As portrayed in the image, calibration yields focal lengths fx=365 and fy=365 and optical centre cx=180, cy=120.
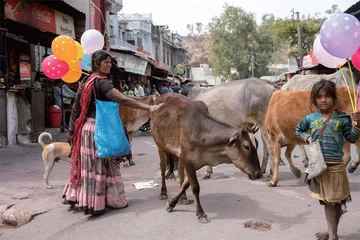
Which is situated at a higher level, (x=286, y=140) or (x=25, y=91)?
(x=25, y=91)

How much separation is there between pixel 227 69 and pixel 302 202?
48157 millimetres

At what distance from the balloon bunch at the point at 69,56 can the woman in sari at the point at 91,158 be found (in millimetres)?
1646

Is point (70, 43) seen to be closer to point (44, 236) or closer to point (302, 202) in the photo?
point (44, 236)

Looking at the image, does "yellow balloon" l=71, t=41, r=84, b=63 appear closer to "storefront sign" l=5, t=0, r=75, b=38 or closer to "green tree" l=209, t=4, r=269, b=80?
"storefront sign" l=5, t=0, r=75, b=38

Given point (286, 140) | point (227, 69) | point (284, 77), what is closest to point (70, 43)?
point (286, 140)

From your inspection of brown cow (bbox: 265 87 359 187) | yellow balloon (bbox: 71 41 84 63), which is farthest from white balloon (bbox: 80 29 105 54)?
brown cow (bbox: 265 87 359 187)

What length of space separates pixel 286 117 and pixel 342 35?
182 cm

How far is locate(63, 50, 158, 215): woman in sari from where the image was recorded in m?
4.34

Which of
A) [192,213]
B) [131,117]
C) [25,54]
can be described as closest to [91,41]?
[131,117]

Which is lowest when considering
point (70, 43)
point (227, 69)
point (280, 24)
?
point (70, 43)

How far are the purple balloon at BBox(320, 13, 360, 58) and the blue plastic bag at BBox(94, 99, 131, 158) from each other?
2550 mm

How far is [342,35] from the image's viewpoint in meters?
3.79

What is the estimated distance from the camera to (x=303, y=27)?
1486 inches

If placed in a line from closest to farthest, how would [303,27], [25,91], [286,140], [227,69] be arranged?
[286,140], [25,91], [303,27], [227,69]
